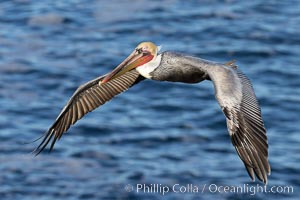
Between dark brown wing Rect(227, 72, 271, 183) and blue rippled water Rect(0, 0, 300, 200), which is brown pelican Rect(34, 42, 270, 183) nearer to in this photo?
dark brown wing Rect(227, 72, 271, 183)

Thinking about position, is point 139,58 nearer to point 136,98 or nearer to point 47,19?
point 136,98

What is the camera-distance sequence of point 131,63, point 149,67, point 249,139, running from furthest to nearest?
point 131,63, point 149,67, point 249,139

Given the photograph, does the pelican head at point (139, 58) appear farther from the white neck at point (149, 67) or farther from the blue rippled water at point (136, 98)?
the blue rippled water at point (136, 98)

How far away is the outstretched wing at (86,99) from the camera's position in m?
14.6

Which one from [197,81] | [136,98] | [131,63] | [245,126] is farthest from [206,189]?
[245,126]

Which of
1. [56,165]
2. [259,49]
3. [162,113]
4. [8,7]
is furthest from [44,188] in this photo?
[8,7]

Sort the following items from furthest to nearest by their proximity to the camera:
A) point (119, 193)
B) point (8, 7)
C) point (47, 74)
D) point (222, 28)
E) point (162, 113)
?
point (8, 7), point (222, 28), point (47, 74), point (162, 113), point (119, 193)

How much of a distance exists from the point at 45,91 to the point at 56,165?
3830 millimetres

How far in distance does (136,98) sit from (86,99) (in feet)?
31.6

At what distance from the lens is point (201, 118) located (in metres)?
23.1

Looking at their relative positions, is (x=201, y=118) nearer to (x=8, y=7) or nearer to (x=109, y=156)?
(x=109, y=156)

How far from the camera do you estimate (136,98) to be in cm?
2434

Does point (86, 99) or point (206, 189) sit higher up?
point (86, 99)

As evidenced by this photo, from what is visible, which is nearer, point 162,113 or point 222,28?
point 162,113
